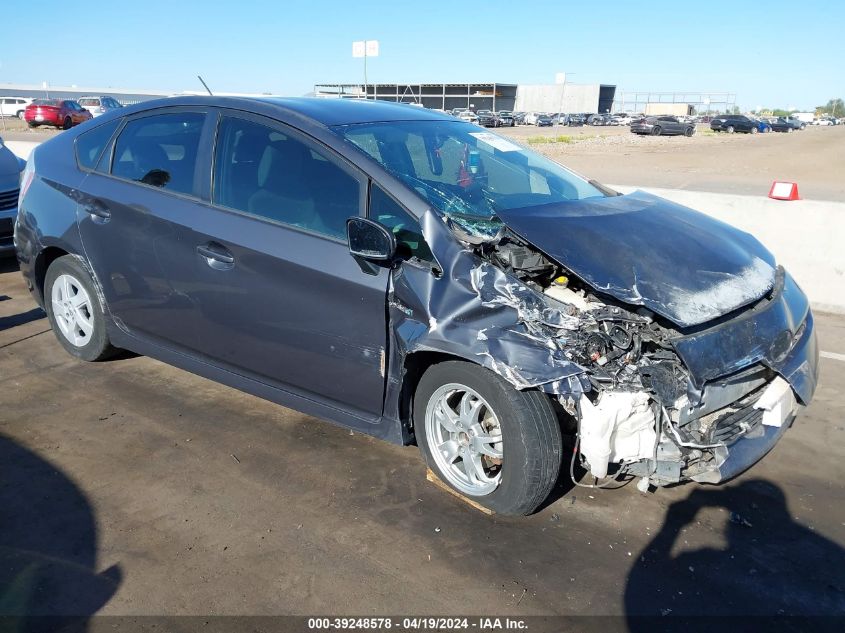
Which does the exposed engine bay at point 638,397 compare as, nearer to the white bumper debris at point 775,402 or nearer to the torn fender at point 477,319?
the torn fender at point 477,319

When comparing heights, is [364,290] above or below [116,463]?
above

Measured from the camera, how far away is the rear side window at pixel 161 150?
154 inches

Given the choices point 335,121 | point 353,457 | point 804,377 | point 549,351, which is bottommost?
point 353,457

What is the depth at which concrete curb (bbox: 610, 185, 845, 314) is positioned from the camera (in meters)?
6.15

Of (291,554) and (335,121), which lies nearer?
A: (291,554)

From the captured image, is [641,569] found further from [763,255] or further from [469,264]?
[763,255]

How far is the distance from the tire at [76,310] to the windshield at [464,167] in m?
2.12

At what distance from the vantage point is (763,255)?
373cm

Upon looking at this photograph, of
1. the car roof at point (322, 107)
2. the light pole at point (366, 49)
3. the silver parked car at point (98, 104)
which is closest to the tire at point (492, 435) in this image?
the car roof at point (322, 107)

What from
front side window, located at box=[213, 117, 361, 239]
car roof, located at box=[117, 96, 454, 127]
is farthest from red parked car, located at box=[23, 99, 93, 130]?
front side window, located at box=[213, 117, 361, 239]

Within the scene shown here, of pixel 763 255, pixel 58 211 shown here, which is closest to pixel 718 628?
pixel 763 255

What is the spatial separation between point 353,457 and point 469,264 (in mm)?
1308

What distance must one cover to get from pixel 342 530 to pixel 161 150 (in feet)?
8.04

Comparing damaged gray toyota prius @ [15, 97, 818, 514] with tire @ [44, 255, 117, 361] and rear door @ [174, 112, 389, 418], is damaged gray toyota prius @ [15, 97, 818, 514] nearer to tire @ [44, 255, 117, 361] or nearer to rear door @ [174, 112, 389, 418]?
rear door @ [174, 112, 389, 418]
